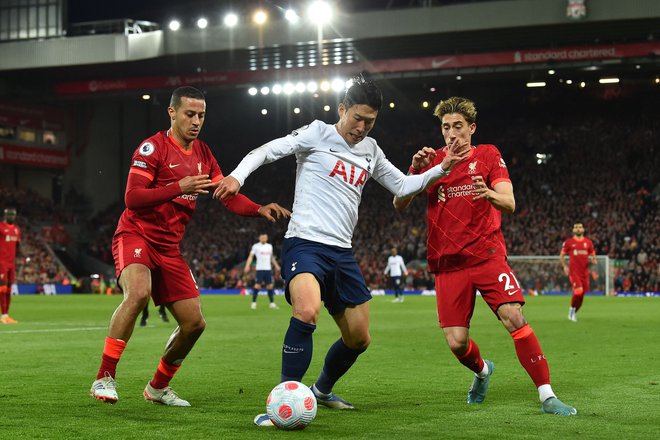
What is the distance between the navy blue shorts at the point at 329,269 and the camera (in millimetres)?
6742

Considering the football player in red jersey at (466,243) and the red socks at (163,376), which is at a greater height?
the football player in red jersey at (466,243)

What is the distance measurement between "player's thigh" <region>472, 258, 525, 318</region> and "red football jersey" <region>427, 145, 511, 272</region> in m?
0.08

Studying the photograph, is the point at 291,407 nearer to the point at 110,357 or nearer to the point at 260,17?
the point at 110,357

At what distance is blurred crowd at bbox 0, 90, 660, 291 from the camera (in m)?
41.7

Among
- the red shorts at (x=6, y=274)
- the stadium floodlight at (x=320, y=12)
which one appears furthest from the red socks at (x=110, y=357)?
the stadium floodlight at (x=320, y=12)

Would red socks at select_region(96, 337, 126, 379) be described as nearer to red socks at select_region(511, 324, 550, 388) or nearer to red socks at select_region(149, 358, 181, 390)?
red socks at select_region(149, 358, 181, 390)

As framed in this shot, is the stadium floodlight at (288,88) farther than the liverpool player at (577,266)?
Yes

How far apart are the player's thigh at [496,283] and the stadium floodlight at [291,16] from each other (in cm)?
3290

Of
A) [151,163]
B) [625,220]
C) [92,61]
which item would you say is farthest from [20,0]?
[151,163]

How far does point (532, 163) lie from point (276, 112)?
52.3 ft

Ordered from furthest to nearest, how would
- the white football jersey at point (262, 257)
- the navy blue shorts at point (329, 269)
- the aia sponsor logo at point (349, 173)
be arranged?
the white football jersey at point (262, 257) → the aia sponsor logo at point (349, 173) → the navy blue shorts at point (329, 269)

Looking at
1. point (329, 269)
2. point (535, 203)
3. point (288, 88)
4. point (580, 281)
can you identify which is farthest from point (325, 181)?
point (535, 203)

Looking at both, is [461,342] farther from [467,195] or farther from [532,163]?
[532,163]

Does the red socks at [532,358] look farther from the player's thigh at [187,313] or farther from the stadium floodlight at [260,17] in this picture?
the stadium floodlight at [260,17]
